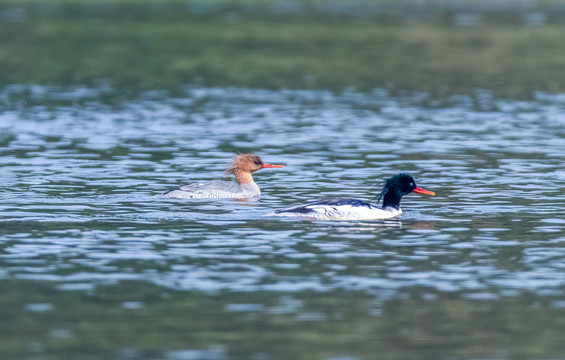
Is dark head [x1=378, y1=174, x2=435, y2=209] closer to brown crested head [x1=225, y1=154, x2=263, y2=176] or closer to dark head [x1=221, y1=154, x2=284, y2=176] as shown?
dark head [x1=221, y1=154, x2=284, y2=176]

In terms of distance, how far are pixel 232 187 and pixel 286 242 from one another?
17.1 ft

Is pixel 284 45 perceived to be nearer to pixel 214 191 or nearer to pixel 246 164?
pixel 246 164

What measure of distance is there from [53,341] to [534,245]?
26.5 feet

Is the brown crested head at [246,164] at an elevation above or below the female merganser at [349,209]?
above

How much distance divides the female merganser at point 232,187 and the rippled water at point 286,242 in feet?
1.15

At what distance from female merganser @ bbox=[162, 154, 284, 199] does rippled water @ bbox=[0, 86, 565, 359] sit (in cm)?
35

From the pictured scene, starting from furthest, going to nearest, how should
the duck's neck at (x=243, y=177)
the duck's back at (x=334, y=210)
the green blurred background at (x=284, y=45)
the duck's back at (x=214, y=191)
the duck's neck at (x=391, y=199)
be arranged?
→ the green blurred background at (x=284, y=45), the duck's neck at (x=243, y=177), the duck's back at (x=214, y=191), the duck's neck at (x=391, y=199), the duck's back at (x=334, y=210)

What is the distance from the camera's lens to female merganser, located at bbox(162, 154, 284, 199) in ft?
74.6

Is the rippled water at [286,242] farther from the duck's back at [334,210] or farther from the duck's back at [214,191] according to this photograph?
the duck's back at [214,191]

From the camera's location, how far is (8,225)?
19.7 metres

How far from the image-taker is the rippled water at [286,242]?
44.8ft

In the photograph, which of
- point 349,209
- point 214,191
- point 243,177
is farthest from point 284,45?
point 349,209

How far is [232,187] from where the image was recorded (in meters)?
23.5

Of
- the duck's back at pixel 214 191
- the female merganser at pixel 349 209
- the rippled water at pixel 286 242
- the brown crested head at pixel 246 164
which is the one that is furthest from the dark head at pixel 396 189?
the brown crested head at pixel 246 164
